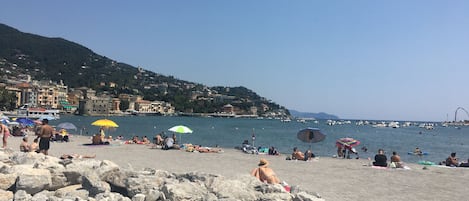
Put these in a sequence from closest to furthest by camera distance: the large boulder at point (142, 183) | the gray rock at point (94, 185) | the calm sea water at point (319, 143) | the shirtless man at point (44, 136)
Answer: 1. the large boulder at point (142, 183)
2. the gray rock at point (94, 185)
3. the shirtless man at point (44, 136)
4. the calm sea water at point (319, 143)

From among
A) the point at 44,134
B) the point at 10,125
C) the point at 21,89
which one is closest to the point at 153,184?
the point at 44,134

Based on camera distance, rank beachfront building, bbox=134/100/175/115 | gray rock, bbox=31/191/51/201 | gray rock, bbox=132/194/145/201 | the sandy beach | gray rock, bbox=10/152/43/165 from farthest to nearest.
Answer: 1. beachfront building, bbox=134/100/175/115
2. the sandy beach
3. gray rock, bbox=10/152/43/165
4. gray rock, bbox=31/191/51/201
5. gray rock, bbox=132/194/145/201

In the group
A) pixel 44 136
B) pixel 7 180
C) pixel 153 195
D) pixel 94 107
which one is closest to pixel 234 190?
pixel 153 195

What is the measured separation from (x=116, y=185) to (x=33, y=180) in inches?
61.9

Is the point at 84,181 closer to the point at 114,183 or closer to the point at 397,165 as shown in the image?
the point at 114,183

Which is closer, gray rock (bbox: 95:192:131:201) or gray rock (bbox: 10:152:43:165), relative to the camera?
gray rock (bbox: 95:192:131:201)

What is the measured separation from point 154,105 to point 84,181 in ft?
632

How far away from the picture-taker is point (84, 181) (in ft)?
27.4

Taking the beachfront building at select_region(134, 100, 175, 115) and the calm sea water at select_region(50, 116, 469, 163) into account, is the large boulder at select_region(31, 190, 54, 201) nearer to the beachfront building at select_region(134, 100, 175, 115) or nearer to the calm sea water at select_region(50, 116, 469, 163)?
the calm sea water at select_region(50, 116, 469, 163)

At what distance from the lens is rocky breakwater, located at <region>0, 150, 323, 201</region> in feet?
23.9

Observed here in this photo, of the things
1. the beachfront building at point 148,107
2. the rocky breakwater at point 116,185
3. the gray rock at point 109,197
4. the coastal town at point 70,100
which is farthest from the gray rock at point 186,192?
the beachfront building at point 148,107

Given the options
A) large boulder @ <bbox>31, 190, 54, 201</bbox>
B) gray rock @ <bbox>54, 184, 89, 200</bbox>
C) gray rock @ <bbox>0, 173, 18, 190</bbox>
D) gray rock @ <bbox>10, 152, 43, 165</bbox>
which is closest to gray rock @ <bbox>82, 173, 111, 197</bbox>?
gray rock @ <bbox>54, 184, 89, 200</bbox>

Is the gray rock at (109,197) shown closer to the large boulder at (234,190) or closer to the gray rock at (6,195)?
the large boulder at (234,190)

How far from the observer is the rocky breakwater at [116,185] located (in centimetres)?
729
